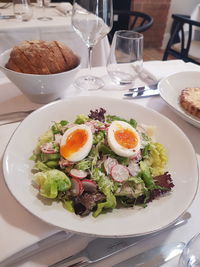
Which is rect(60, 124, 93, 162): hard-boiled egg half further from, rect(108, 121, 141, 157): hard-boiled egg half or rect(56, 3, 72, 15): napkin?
rect(56, 3, 72, 15): napkin

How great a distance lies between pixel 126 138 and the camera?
608 mm

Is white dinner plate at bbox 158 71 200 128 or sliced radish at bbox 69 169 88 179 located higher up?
white dinner plate at bbox 158 71 200 128

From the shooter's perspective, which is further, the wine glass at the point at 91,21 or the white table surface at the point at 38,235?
the wine glass at the point at 91,21

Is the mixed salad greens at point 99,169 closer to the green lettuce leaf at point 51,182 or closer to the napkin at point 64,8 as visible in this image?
the green lettuce leaf at point 51,182

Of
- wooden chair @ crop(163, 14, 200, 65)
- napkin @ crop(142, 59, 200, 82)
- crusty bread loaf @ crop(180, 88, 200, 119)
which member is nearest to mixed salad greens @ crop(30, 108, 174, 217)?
crusty bread loaf @ crop(180, 88, 200, 119)

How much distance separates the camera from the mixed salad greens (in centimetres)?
50

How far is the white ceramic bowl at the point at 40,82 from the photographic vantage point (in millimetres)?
766

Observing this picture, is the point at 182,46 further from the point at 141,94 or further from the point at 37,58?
the point at 37,58

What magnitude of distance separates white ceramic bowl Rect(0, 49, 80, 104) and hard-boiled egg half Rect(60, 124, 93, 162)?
0.25m

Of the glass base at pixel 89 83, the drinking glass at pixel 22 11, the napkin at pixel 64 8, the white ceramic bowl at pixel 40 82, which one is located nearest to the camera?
the white ceramic bowl at pixel 40 82

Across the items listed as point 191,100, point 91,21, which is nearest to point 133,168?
point 191,100

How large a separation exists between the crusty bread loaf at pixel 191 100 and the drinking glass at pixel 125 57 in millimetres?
242

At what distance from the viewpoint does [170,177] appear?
22.1 inches

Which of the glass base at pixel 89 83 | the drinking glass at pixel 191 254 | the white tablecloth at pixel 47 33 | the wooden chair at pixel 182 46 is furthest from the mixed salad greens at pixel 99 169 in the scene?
the wooden chair at pixel 182 46
